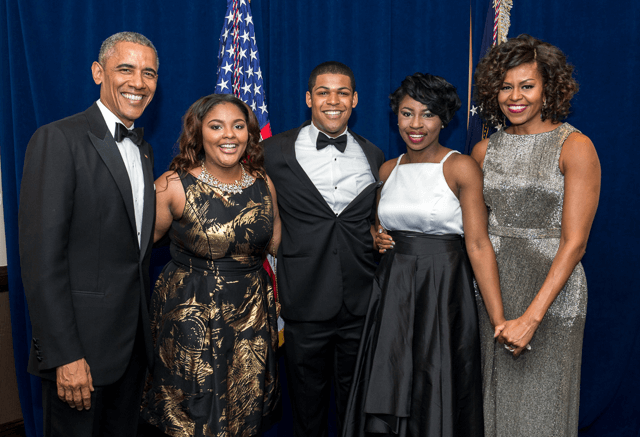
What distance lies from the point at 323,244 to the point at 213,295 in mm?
548

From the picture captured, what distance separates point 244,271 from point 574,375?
138 cm

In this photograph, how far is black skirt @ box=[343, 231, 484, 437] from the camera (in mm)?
1776

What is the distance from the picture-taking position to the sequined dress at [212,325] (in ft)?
5.67

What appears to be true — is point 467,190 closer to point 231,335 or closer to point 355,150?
point 355,150

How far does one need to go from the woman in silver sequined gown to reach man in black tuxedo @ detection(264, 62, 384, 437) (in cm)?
60

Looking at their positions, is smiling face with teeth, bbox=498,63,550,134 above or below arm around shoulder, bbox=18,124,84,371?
above

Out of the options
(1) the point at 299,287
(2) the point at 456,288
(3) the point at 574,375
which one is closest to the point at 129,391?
(1) the point at 299,287

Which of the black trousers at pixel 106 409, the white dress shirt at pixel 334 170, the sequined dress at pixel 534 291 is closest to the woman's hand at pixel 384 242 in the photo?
the white dress shirt at pixel 334 170

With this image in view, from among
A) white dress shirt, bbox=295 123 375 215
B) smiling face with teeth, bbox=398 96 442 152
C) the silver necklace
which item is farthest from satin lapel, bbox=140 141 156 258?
smiling face with teeth, bbox=398 96 442 152

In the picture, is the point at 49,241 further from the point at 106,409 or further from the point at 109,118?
the point at 106,409

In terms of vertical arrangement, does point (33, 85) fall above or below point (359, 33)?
below

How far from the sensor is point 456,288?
1.84 metres

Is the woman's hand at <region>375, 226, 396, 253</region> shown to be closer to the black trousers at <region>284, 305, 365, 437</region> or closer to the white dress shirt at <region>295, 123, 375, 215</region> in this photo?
the white dress shirt at <region>295, 123, 375, 215</region>

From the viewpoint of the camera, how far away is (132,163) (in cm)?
168
